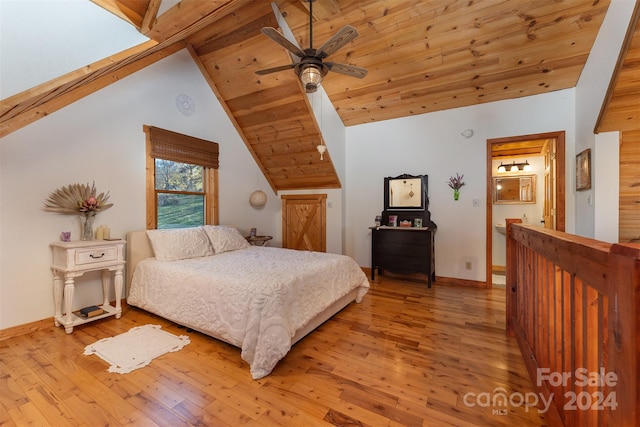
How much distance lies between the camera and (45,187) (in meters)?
2.55

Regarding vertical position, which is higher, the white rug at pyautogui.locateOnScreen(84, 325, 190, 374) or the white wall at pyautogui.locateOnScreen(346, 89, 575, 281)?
the white wall at pyautogui.locateOnScreen(346, 89, 575, 281)

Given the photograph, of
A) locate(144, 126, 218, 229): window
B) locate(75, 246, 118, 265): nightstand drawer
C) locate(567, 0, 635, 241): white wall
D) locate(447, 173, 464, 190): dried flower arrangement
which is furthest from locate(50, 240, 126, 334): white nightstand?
locate(567, 0, 635, 241): white wall

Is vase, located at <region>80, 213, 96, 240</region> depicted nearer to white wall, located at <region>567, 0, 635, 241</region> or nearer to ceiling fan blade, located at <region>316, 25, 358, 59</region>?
ceiling fan blade, located at <region>316, 25, 358, 59</region>

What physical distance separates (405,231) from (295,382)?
9.02 ft

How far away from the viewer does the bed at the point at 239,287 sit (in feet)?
6.31

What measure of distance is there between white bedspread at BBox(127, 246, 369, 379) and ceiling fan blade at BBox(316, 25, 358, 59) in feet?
6.34

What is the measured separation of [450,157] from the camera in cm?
407

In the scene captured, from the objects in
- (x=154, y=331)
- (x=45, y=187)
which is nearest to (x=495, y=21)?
(x=154, y=331)

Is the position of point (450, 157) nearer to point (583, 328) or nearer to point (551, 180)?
point (551, 180)

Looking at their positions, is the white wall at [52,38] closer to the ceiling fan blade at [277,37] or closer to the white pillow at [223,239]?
the ceiling fan blade at [277,37]

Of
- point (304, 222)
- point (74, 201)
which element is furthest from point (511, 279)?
point (74, 201)

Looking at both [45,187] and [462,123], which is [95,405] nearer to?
[45,187]

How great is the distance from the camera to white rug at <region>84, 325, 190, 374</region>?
199cm

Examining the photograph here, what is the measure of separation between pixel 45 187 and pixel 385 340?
3.47 meters
